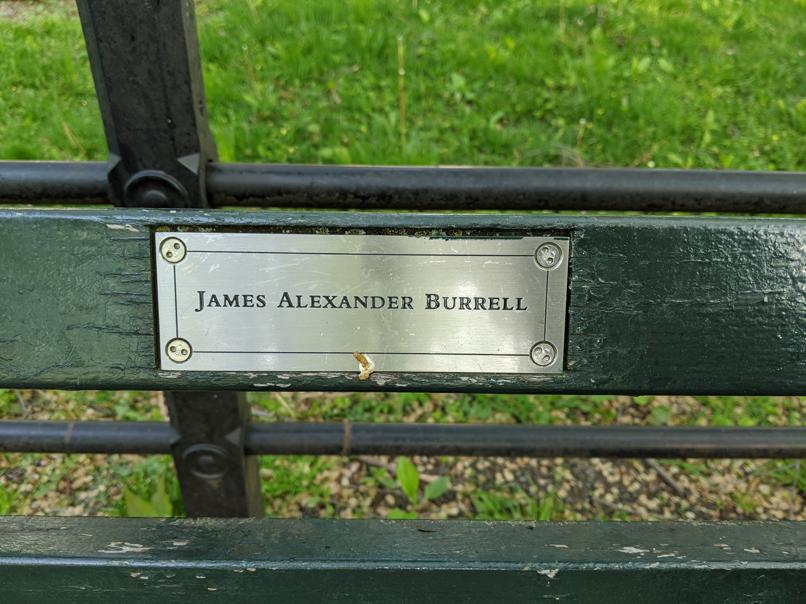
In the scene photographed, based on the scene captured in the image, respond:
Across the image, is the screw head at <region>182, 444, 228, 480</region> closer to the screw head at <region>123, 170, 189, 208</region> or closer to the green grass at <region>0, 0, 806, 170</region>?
the screw head at <region>123, 170, 189, 208</region>

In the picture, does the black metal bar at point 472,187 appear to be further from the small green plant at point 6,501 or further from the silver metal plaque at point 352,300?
the small green plant at point 6,501

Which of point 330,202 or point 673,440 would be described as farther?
point 673,440

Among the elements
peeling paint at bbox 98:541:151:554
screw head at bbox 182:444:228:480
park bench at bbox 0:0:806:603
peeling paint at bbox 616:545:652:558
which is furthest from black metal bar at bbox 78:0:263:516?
peeling paint at bbox 616:545:652:558

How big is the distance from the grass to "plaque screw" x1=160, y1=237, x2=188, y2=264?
1262 mm

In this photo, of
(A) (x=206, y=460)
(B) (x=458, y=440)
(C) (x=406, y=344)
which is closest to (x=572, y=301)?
(C) (x=406, y=344)

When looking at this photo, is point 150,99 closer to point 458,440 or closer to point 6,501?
point 458,440

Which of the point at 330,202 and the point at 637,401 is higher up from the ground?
the point at 330,202

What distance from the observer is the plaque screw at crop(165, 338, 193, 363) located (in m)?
0.91

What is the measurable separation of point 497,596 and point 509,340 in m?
0.29

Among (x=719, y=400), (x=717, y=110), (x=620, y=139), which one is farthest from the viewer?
(x=717, y=110)

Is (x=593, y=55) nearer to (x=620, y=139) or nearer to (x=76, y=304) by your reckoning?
(x=620, y=139)

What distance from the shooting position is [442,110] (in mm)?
3223

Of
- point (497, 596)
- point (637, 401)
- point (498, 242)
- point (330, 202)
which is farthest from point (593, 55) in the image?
point (497, 596)

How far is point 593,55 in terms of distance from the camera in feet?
11.5
